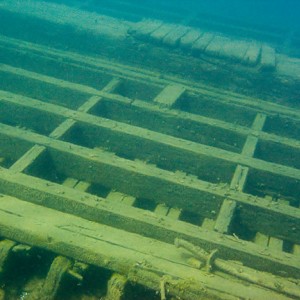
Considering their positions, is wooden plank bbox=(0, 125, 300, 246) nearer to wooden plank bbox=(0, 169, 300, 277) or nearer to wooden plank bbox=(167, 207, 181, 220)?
wooden plank bbox=(167, 207, 181, 220)

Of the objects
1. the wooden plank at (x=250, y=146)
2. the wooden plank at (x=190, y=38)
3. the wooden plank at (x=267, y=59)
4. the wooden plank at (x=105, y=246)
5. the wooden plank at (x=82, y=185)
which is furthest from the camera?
the wooden plank at (x=190, y=38)

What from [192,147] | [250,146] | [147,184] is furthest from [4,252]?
[250,146]

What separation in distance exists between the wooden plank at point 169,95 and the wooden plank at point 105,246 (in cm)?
210

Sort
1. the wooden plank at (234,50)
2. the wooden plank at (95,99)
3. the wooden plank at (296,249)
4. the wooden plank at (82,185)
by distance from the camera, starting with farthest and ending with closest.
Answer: the wooden plank at (234,50) → the wooden plank at (95,99) → the wooden plank at (82,185) → the wooden plank at (296,249)

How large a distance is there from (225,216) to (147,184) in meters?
0.74

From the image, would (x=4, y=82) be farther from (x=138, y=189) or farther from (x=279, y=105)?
(x=279, y=105)

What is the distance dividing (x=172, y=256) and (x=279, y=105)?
323 cm

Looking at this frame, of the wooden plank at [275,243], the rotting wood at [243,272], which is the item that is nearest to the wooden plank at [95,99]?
the rotting wood at [243,272]

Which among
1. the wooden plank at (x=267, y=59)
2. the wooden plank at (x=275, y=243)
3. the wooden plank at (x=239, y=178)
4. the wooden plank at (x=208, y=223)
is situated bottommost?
the wooden plank at (x=208, y=223)

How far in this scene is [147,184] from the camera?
302cm

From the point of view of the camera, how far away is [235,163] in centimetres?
331

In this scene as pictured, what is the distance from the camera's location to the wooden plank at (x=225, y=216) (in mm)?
2529

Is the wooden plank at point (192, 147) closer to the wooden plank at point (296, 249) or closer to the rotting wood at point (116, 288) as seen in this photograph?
the wooden plank at point (296, 249)

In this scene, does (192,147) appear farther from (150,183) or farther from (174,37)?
(174,37)
